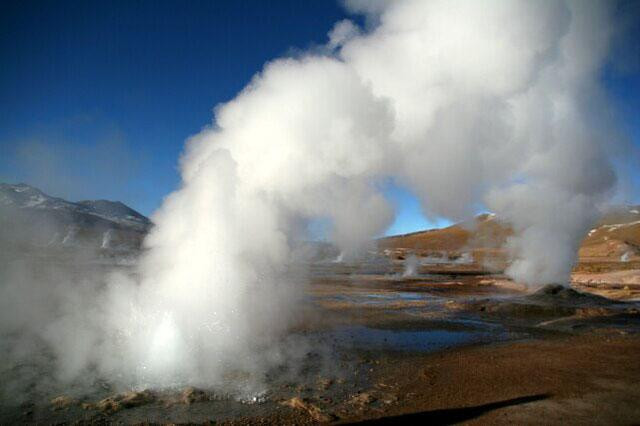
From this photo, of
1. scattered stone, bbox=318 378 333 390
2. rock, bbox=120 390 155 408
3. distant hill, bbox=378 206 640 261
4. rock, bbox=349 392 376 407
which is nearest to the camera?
rock, bbox=120 390 155 408

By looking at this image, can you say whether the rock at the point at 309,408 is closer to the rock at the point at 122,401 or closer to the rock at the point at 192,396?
the rock at the point at 192,396

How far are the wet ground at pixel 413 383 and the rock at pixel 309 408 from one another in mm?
17

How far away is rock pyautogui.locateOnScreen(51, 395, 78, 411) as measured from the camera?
6152 millimetres

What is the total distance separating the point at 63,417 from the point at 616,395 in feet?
30.5

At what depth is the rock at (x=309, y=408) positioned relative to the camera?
6014 mm

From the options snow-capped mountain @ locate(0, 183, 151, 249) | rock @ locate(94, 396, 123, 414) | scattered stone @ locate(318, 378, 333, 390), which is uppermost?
snow-capped mountain @ locate(0, 183, 151, 249)

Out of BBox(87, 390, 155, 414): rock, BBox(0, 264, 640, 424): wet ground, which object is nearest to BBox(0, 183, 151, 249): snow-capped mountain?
BBox(0, 264, 640, 424): wet ground

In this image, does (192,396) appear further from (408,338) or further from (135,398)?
(408,338)

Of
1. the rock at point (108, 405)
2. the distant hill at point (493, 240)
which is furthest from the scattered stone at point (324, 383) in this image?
the distant hill at point (493, 240)

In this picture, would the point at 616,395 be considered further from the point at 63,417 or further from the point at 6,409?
the point at 6,409

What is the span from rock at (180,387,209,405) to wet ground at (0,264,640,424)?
0.06 feet

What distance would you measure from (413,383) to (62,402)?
6.04 meters

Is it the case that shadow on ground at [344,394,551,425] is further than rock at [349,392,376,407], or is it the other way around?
rock at [349,392,376,407]

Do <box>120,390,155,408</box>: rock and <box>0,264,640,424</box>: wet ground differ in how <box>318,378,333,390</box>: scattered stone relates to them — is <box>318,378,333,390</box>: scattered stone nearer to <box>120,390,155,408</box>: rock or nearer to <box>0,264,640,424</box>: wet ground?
<box>0,264,640,424</box>: wet ground
